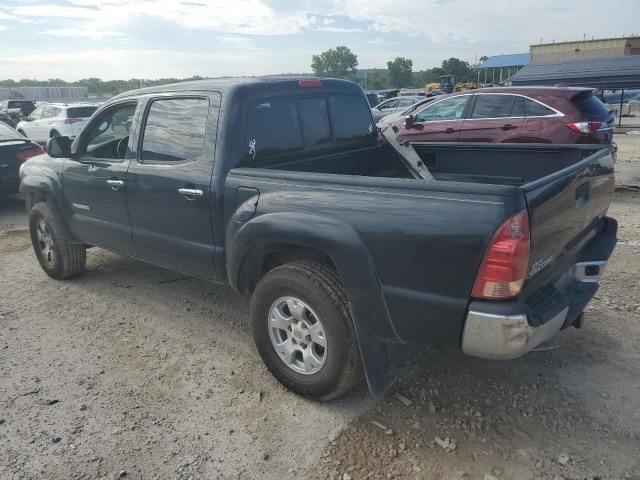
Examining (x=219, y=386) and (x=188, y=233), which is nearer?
(x=219, y=386)

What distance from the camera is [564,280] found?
2875 mm

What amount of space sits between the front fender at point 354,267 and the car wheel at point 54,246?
2.72 metres

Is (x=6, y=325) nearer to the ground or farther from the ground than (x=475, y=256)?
nearer to the ground

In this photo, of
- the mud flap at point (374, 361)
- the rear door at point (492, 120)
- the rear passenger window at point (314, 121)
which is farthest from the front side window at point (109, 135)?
the rear door at point (492, 120)

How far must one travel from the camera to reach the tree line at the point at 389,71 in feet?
218

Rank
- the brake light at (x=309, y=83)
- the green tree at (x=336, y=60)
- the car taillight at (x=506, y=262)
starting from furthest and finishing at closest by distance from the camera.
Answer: the green tree at (x=336, y=60), the brake light at (x=309, y=83), the car taillight at (x=506, y=262)

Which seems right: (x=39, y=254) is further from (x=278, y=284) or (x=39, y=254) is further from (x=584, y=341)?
(x=584, y=341)

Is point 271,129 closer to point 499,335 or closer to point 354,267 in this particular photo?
point 354,267

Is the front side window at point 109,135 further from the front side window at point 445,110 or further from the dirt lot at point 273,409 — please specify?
the front side window at point 445,110

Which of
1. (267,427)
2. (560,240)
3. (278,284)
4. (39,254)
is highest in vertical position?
(560,240)

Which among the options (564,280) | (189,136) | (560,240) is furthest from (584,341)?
(189,136)

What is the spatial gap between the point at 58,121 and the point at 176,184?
15.3m

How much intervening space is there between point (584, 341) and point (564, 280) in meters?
1.04

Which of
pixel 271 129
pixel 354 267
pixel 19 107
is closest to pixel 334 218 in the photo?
pixel 354 267
